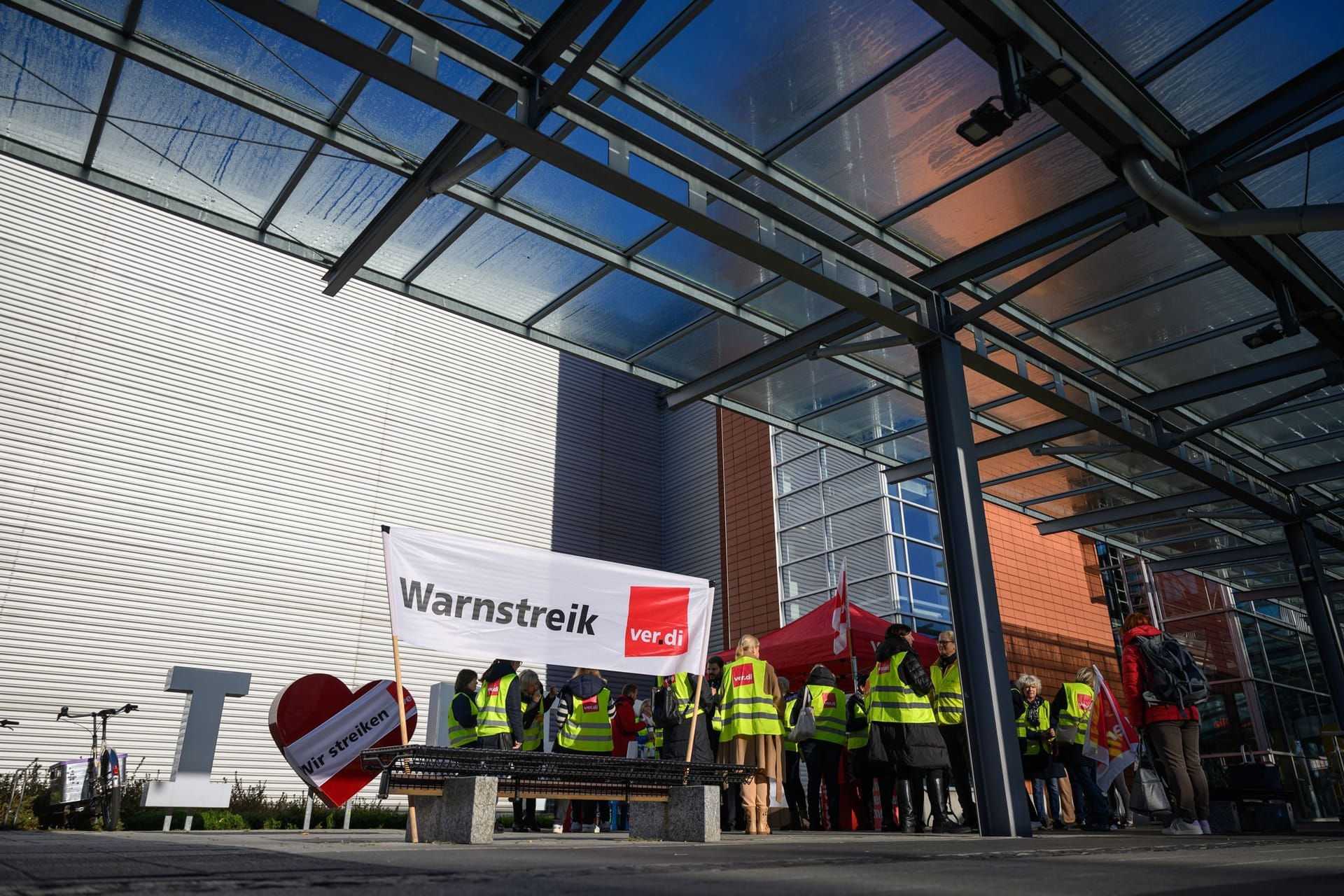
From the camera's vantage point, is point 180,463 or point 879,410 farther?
point 180,463

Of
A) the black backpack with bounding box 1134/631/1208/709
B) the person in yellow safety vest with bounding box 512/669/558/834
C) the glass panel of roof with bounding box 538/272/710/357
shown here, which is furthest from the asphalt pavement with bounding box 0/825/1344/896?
the glass panel of roof with bounding box 538/272/710/357

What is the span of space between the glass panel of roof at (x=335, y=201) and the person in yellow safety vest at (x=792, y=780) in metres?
6.68

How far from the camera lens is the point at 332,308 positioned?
64.6ft

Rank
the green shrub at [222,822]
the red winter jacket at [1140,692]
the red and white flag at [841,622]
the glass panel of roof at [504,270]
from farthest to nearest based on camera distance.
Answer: the green shrub at [222,822], the red and white flag at [841,622], the glass panel of roof at [504,270], the red winter jacket at [1140,692]

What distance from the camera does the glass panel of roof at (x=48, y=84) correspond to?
683cm

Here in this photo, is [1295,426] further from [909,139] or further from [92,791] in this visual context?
[92,791]

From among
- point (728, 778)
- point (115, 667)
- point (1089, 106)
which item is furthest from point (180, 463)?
point (1089, 106)

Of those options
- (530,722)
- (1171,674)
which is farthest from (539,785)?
(1171,674)

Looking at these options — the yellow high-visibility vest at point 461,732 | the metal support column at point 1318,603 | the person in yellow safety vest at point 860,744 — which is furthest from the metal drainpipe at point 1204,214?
the metal support column at point 1318,603

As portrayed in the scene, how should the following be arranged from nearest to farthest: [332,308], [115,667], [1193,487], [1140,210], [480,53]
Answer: [480,53] < [1140,210] < [115,667] < [1193,487] < [332,308]

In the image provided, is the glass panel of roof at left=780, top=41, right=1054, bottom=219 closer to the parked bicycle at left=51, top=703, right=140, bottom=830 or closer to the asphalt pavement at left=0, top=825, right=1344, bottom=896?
the asphalt pavement at left=0, top=825, right=1344, bottom=896

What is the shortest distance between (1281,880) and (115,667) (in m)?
17.0

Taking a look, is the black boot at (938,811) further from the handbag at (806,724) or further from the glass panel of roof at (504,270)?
the glass panel of roof at (504,270)

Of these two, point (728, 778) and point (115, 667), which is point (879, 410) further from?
point (115, 667)
